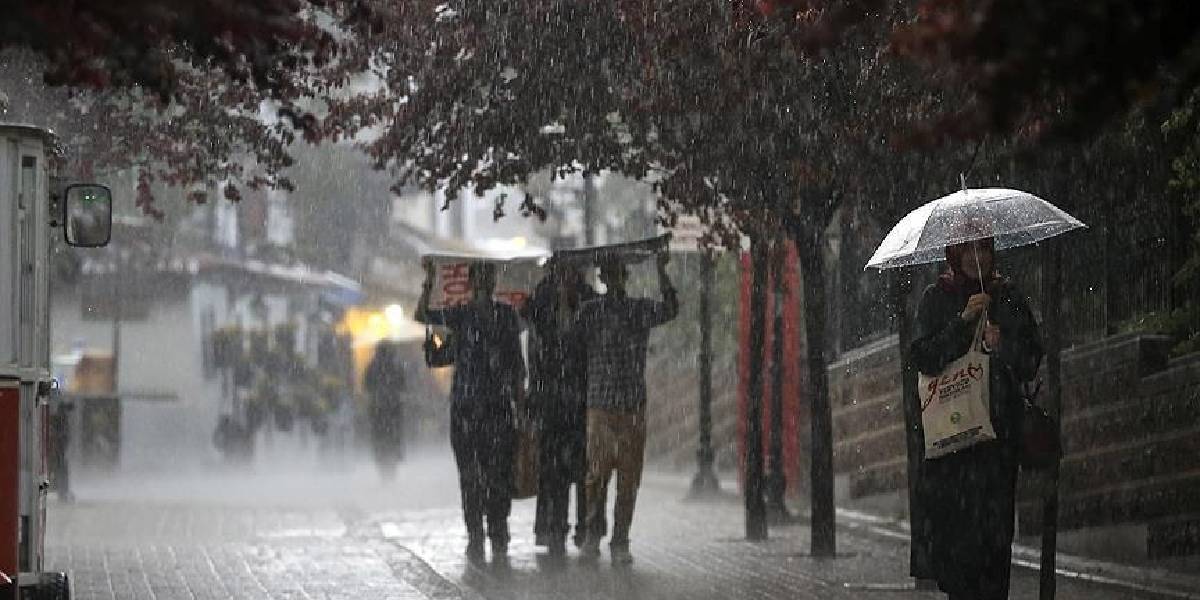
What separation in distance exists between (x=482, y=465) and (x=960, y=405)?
552cm

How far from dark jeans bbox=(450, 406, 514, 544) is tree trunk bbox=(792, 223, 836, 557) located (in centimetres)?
201

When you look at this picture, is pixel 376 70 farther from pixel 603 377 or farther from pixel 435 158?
pixel 603 377

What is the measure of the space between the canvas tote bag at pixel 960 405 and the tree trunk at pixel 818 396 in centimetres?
516

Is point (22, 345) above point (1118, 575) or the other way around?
above

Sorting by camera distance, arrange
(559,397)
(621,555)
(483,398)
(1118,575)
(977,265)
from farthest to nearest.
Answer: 1. (559,397)
2. (483,398)
3. (621,555)
4. (1118,575)
5. (977,265)

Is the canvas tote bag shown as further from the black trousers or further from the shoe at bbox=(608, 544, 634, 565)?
the black trousers

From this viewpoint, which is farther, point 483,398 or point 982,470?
point 483,398

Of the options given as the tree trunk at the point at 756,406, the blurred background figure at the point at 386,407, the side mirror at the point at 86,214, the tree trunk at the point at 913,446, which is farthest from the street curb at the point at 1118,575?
the blurred background figure at the point at 386,407

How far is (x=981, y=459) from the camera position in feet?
30.9

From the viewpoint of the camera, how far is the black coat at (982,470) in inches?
369

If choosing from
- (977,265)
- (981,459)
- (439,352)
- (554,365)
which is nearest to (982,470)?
(981,459)

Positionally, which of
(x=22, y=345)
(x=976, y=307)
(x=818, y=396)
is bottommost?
(x=818, y=396)

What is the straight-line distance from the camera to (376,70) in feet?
52.0

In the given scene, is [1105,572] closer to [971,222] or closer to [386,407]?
[971,222]
